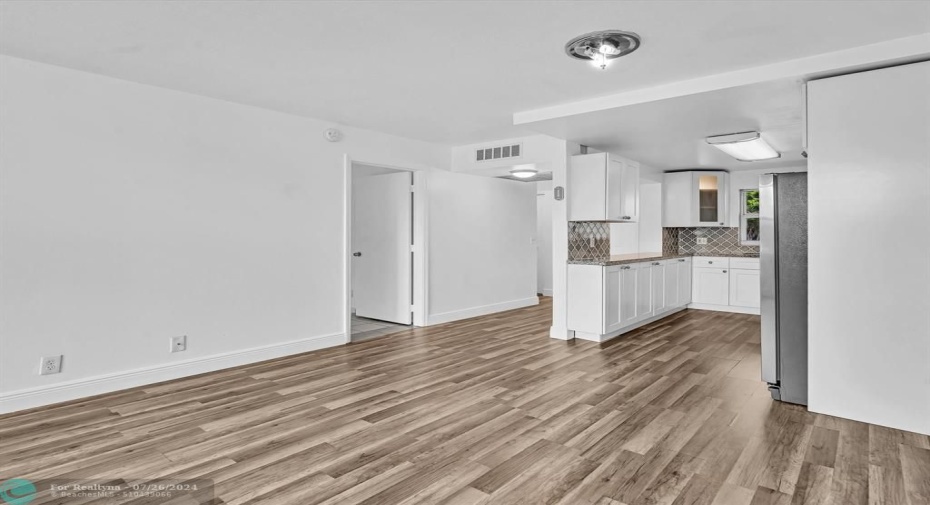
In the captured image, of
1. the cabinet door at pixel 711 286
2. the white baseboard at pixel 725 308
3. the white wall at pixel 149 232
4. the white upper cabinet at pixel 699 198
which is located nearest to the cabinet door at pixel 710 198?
the white upper cabinet at pixel 699 198

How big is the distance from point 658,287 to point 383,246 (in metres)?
3.74

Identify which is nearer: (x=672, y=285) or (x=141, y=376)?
(x=141, y=376)

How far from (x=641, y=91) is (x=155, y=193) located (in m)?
3.94

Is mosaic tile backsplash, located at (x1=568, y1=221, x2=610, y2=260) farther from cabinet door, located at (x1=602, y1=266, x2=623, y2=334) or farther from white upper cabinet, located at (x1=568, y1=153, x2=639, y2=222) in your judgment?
cabinet door, located at (x1=602, y1=266, x2=623, y2=334)

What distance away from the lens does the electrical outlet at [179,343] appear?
3883 mm

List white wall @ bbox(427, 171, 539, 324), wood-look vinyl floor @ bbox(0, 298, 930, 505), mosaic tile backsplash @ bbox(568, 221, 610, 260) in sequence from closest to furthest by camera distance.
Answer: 1. wood-look vinyl floor @ bbox(0, 298, 930, 505)
2. mosaic tile backsplash @ bbox(568, 221, 610, 260)
3. white wall @ bbox(427, 171, 539, 324)

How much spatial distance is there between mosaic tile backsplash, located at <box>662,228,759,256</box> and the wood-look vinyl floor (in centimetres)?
410

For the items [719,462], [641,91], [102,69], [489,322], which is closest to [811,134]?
[641,91]

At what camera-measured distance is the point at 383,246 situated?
640 cm

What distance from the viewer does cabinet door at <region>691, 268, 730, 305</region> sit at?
736 cm

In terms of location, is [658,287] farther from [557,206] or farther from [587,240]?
[557,206]

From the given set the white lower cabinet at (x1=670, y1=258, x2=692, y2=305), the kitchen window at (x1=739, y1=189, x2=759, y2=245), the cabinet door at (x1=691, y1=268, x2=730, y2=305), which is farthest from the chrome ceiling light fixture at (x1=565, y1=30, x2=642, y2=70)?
the kitchen window at (x1=739, y1=189, x2=759, y2=245)

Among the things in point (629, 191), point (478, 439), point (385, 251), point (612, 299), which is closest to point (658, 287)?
point (629, 191)

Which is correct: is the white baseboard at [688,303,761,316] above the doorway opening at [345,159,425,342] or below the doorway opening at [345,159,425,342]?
below
